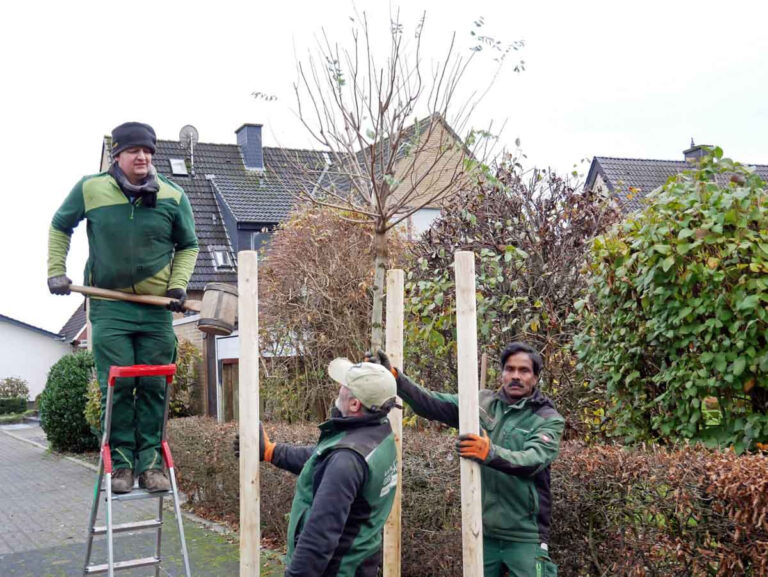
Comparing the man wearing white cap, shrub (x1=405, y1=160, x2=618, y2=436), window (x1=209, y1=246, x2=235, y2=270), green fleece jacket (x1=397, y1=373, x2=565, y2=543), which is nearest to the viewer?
the man wearing white cap

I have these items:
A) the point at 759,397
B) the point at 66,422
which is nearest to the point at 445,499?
the point at 759,397

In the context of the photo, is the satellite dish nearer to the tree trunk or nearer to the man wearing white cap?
the tree trunk

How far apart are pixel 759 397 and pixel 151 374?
11.7 feet

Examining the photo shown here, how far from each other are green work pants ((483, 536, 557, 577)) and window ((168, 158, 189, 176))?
2217cm

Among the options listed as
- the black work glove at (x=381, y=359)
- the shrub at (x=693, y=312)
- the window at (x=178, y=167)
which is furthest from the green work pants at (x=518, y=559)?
the window at (x=178, y=167)

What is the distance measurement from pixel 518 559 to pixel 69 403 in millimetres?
14215

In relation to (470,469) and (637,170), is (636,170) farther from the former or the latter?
(470,469)

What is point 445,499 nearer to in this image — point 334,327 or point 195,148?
point 334,327

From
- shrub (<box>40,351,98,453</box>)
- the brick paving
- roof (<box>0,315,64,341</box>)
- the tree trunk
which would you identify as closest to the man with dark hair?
the tree trunk

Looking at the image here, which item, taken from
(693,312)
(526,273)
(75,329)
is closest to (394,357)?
(693,312)

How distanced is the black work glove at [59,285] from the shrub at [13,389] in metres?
36.3

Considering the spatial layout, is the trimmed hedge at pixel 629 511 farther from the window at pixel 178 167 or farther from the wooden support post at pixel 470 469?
the window at pixel 178 167

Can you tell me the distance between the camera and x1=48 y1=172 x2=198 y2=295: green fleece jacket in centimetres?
484

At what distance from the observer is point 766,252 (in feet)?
14.8
